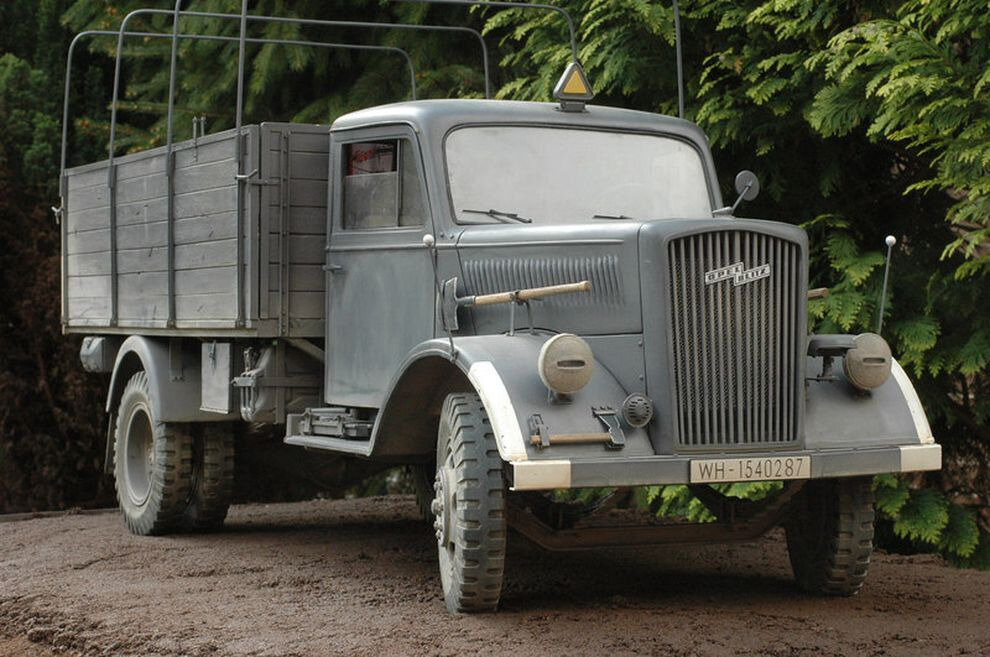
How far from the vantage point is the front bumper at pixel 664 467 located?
597 centimetres

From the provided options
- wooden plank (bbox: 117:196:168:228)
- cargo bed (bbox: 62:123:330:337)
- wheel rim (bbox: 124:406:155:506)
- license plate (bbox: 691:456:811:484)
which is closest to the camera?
license plate (bbox: 691:456:811:484)

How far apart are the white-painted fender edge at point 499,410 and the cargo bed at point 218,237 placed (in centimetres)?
229

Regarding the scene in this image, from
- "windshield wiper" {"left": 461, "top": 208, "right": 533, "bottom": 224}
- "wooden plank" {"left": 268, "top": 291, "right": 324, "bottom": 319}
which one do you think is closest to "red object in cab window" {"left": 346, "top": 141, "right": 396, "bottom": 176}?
"windshield wiper" {"left": 461, "top": 208, "right": 533, "bottom": 224}

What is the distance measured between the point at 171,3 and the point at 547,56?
15.5 feet

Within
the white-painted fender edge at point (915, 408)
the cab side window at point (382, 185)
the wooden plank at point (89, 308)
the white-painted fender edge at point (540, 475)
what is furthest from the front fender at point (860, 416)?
the wooden plank at point (89, 308)

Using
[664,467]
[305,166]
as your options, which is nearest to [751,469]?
[664,467]

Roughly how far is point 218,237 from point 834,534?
3.61 meters

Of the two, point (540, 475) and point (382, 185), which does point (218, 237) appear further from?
point (540, 475)

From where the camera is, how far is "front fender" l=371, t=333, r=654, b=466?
6.08m

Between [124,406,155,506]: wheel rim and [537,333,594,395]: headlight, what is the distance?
176 inches

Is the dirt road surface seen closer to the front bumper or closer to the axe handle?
the front bumper

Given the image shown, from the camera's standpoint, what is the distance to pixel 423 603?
6.91m

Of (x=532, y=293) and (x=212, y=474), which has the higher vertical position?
(x=532, y=293)

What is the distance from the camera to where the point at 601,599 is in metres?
6.91
